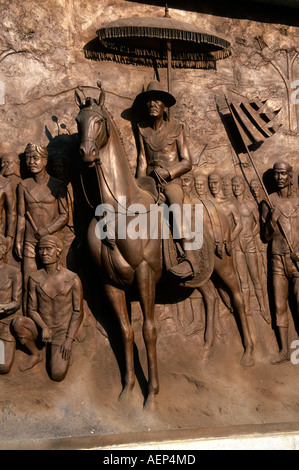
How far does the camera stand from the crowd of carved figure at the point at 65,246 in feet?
25.9

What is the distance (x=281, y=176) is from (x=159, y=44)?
267 centimetres

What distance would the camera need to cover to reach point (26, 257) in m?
8.22

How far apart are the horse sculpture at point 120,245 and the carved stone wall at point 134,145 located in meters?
0.46

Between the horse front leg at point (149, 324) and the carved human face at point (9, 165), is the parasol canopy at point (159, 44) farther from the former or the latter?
the horse front leg at point (149, 324)

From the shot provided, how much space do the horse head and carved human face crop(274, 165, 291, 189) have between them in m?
3.00

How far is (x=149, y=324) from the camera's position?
7750mm

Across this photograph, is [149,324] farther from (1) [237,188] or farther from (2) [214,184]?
(1) [237,188]

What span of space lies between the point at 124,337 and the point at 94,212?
5.35 feet

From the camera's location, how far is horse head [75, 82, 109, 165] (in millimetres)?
7082

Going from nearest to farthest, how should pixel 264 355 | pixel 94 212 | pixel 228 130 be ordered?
pixel 94 212
pixel 264 355
pixel 228 130

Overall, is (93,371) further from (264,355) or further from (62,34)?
(62,34)

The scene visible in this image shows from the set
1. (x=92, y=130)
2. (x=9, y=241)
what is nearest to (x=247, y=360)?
(x=9, y=241)

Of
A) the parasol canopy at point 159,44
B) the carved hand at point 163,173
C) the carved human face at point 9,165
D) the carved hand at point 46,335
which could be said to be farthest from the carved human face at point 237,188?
the carved hand at point 46,335

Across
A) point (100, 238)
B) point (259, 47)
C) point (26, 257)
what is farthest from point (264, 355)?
point (259, 47)
